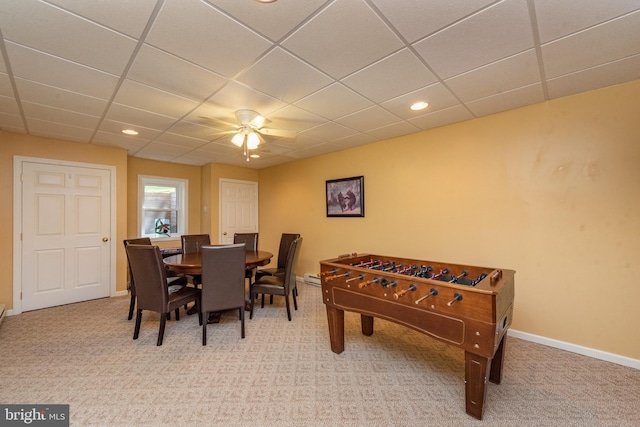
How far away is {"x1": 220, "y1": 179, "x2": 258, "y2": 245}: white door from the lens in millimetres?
5371

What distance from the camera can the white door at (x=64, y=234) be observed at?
11.5 ft

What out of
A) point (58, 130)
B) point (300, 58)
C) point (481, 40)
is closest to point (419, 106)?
point (481, 40)

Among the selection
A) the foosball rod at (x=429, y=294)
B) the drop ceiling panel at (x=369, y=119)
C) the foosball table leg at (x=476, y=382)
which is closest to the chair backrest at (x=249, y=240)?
the drop ceiling panel at (x=369, y=119)

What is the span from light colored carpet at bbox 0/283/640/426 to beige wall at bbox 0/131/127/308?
0.90 m

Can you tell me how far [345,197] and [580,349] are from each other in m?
3.13

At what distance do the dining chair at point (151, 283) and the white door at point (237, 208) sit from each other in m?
2.61

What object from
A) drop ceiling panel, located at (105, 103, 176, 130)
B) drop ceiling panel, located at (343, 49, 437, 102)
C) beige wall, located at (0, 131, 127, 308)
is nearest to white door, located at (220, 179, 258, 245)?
beige wall, located at (0, 131, 127, 308)

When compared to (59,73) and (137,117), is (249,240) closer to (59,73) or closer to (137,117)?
(137,117)

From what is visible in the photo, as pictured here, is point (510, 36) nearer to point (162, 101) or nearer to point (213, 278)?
point (162, 101)

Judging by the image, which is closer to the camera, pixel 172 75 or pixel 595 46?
pixel 595 46

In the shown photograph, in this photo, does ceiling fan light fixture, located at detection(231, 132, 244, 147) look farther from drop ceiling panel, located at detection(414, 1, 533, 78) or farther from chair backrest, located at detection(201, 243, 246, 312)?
drop ceiling panel, located at detection(414, 1, 533, 78)

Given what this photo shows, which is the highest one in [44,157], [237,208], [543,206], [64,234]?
[44,157]

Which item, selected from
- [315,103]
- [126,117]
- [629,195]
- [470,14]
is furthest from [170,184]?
[629,195]

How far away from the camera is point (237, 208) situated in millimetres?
5621
